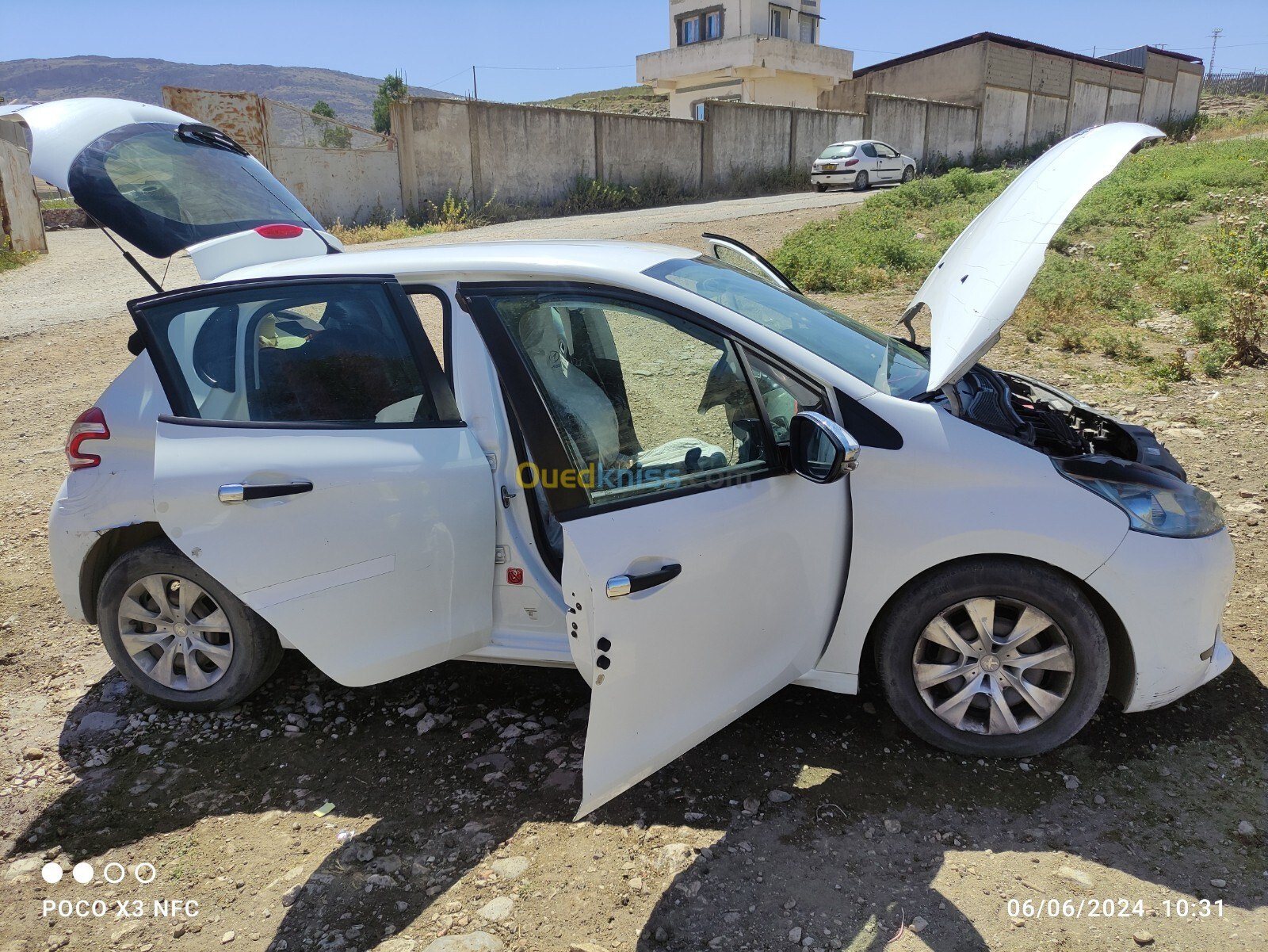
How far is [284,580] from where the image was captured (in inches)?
119

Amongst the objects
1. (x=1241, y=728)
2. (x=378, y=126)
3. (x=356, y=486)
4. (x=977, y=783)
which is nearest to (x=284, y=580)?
(x=356, y=486)

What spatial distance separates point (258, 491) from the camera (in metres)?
3.01

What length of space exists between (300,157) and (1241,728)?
22.2m

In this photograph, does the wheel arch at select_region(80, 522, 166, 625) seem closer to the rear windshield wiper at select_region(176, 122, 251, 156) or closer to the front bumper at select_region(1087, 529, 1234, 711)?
the rear windshield wiper at select_region(176, 122, 251, 156)

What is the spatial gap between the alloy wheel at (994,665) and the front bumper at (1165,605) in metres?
0.20

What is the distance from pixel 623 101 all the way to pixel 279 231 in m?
63.2

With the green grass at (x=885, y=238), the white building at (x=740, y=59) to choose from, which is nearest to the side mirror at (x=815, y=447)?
the green grass at (x=885, y=238)

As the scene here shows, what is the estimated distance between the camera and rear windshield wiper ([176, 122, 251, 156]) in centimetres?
405

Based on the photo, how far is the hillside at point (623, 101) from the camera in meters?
53.8

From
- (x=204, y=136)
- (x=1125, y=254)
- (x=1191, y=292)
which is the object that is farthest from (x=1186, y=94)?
(x=204, y=136)

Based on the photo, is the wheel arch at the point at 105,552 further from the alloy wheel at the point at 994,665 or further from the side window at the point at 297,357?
the alloy wheel at the point at 994,665

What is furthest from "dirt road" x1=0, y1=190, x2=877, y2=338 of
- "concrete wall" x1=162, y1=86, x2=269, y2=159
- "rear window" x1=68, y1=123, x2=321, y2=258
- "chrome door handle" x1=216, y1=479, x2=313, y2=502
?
"chrome door handle" x1=216, y1=479, x2=313, y2=502

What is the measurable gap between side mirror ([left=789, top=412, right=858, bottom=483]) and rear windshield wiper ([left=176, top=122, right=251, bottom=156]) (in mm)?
2933

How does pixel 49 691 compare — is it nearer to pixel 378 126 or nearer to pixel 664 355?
pixel 664 355
